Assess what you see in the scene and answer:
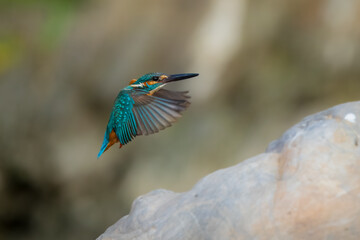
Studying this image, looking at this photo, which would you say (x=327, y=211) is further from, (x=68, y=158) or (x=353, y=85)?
(x=68, y=158)

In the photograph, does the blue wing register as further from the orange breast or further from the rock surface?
the rock surface

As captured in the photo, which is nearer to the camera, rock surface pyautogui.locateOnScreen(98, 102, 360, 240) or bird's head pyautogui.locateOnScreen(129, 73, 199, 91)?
rock surface pyautogui.locateOnScreen(98, 102, 360, 240)

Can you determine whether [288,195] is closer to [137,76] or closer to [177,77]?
[177,77]

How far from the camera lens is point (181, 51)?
399cm

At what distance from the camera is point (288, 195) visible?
143cm

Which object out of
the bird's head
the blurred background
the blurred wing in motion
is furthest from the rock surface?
the blurred background

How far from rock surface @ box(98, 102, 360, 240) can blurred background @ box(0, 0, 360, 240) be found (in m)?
2.37

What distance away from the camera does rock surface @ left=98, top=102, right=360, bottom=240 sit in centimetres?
139

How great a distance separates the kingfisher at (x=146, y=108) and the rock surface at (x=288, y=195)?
239 millimetres

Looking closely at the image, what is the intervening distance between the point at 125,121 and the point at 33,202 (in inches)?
111

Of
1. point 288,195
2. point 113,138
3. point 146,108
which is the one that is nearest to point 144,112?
point 146,108

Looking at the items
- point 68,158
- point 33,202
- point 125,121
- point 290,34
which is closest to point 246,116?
point 290,34

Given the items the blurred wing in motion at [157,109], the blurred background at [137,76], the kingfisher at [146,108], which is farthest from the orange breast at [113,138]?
the blurred background at [137,76]

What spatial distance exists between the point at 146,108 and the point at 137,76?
2.30 metres
